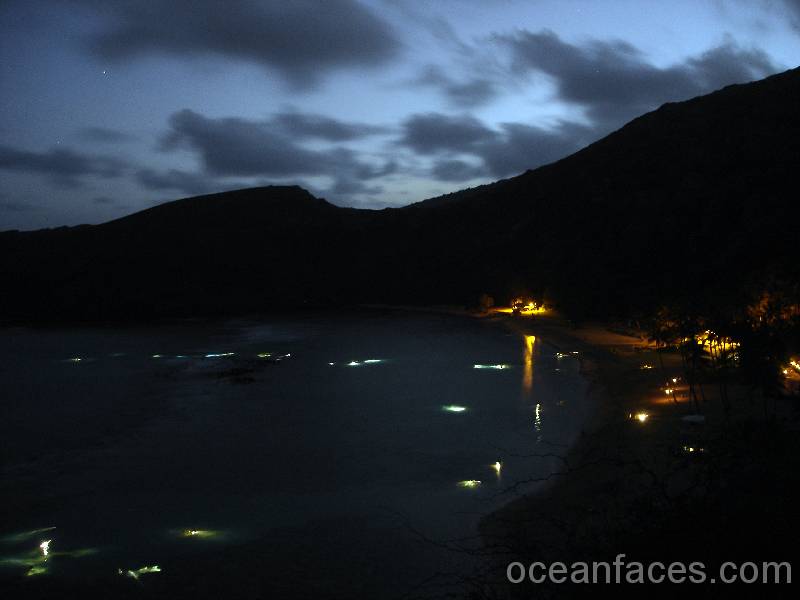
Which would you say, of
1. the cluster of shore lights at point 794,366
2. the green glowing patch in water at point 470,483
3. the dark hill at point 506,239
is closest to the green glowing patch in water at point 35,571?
the green glowing patch in water at point 470,483

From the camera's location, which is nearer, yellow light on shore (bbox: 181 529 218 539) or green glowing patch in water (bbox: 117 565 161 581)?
green glowing patch in water (bbox: 117 565 161 581)

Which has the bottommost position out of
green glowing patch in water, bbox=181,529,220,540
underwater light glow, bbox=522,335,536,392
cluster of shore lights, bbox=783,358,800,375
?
green glowing patch in water, bbox=181,529,220,540

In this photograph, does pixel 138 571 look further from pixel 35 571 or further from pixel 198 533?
pixel 35 571

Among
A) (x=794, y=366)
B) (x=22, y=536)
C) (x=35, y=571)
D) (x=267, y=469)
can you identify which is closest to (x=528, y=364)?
(x=794, y=366)

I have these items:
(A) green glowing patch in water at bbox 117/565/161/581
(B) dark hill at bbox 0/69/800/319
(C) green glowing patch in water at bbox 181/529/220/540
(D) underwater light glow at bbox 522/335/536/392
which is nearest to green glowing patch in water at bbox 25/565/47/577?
(A) green glowing patch in water at bbox 117/565/161/581

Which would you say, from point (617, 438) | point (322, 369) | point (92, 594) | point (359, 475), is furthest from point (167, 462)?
point (322, 369)

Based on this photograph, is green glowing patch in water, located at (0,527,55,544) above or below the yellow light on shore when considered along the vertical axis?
above

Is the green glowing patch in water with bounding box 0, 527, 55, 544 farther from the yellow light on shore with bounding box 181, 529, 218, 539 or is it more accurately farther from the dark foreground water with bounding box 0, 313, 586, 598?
the yellow light on shore with bounding box 181, 529, 218, 539

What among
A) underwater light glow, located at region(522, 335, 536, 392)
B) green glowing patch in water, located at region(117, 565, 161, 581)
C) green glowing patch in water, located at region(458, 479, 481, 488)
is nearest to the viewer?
green glowing patch in water, located at region(117, 565, 161, 581)

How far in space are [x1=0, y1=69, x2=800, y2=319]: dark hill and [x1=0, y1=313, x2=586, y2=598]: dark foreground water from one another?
14604 millimetres

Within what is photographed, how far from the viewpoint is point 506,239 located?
328 feet

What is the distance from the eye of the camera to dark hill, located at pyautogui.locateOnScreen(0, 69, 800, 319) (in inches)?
2611

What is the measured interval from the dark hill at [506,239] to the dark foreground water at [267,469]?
14.6 m

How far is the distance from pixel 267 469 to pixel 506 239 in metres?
83.2
